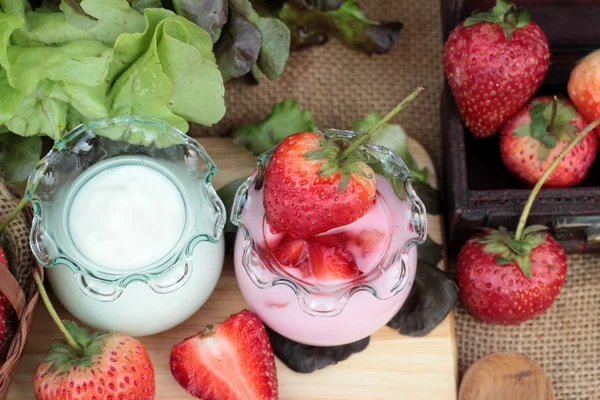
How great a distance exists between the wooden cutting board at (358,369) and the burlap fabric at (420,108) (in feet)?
0.37

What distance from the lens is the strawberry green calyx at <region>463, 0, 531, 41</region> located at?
978 mm

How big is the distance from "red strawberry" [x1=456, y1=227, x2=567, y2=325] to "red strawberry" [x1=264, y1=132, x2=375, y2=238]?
252 mm

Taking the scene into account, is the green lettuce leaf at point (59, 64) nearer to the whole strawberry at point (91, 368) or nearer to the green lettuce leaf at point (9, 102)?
the green lettuce leaf at point (9, 102)

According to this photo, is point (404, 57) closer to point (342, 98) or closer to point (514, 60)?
point (342, 98)

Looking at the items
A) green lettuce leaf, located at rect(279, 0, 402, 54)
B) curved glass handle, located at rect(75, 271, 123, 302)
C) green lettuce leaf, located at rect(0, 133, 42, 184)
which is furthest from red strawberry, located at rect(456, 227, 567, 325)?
green lettuce leaf, located at rect(0, 133, 42, 184)

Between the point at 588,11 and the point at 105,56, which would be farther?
the point at 588,11

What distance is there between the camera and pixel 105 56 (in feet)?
2.86

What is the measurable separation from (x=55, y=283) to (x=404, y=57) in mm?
638

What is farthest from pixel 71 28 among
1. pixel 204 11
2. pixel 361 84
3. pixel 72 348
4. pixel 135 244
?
pixel 361 84

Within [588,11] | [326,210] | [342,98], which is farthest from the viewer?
[342,98]

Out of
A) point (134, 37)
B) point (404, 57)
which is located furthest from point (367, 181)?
point (404, 57)

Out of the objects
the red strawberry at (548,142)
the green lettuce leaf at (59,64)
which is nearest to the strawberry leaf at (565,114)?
the red strawberry at (548,142)

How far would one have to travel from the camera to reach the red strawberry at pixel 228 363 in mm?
934

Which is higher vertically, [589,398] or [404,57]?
[404,57]
